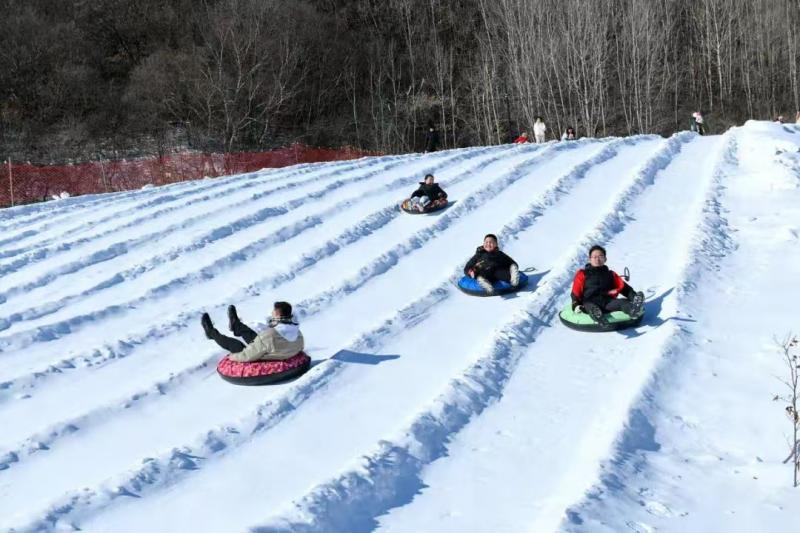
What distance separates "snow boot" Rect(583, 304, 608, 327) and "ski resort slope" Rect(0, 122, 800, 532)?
0.57 feet

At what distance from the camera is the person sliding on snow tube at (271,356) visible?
7.19 meters

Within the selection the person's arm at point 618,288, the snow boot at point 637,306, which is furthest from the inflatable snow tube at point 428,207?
the snow boot at point 637,306

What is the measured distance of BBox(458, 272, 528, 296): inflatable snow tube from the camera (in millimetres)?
9211

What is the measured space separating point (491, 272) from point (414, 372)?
240 centimetres

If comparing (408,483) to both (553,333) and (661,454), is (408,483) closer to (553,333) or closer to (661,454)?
(661,454)

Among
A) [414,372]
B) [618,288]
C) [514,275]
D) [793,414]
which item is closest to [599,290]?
[618,288]

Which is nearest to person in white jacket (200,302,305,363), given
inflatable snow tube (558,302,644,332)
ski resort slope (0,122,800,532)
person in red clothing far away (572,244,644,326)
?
ski resort slope (0,122,800,532)

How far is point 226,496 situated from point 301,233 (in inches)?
309

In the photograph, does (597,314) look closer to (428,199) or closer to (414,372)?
(414,372)

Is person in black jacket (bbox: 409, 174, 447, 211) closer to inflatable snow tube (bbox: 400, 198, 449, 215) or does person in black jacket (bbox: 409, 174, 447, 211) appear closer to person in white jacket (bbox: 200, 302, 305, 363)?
inflatable snow tube (bbox: 400, 198, 449, 215)

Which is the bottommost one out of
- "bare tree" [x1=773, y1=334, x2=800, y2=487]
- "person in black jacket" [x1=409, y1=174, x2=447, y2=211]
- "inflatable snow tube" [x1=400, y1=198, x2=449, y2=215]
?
"bare tree" [x1=773, y1=334, x2=800, y2=487]

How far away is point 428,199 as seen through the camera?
44.1 ft

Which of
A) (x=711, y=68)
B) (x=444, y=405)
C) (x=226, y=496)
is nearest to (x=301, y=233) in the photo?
(x=444, y=405)

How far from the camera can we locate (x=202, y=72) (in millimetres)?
33469
